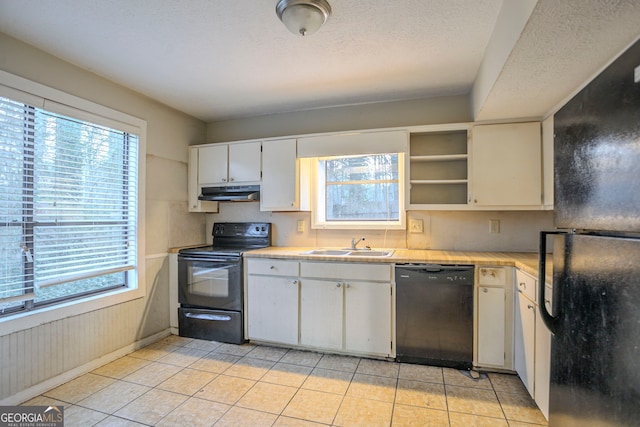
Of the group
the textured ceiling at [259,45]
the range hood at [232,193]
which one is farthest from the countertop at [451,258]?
the textured ceiling at [259,45]

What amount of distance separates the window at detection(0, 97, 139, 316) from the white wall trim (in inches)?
20.8

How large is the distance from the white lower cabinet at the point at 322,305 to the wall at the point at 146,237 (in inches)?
38.8

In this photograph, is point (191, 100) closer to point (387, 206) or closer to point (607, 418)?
point (387, 206)

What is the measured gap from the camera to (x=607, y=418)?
813mm

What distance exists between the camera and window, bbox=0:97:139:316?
1.90 metres

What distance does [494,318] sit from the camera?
2.21 metres

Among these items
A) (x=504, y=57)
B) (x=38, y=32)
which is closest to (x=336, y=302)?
(x=504, y=57)

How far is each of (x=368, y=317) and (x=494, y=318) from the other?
93cm

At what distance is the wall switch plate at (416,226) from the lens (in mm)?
2908

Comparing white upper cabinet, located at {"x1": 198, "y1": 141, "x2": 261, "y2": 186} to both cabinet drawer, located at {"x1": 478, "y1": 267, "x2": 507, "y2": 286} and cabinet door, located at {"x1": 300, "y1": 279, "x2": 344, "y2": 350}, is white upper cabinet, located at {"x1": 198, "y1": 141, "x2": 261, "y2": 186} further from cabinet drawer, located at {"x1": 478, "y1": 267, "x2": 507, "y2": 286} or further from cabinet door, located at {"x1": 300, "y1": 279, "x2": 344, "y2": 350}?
cabinet drawer, located at {"x1": 478, "y1": 267, "x2": 507, "y2": 286}

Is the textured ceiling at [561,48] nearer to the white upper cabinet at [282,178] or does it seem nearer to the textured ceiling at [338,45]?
the textured ceiling at [338,45]

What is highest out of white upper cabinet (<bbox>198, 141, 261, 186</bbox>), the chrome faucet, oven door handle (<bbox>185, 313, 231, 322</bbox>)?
white upper cabinet (<bbox>198, 141, 261, 186</bbox>)

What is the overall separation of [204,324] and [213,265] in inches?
23.2

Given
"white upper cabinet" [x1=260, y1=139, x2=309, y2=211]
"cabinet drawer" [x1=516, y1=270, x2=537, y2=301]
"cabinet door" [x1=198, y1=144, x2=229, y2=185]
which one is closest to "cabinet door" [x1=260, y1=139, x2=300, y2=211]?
"white upper cabinet" [x1=260, y1=139, x2=309, y2=211]
